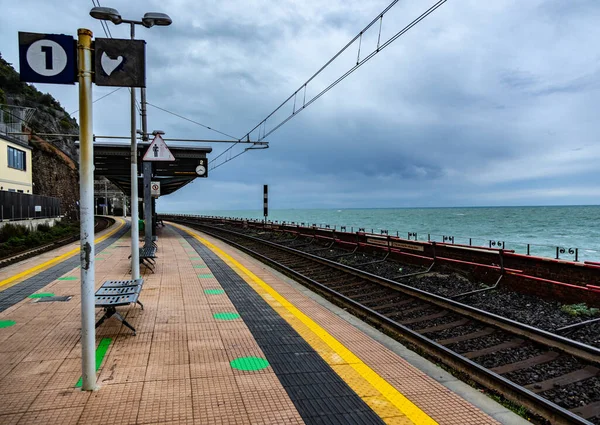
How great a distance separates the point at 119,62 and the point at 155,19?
5.48 m

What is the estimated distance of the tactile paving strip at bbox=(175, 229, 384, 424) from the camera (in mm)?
3789

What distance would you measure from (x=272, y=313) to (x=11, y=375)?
3813 mm

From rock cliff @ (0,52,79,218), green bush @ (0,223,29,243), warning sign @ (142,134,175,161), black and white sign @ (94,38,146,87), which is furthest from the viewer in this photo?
rock cliff @ (0,52,79,218)

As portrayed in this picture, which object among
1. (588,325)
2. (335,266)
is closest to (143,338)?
(588,325)

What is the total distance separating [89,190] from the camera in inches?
156

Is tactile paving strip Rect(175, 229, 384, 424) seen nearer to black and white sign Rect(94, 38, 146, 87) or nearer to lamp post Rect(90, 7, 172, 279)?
lamp post Rect(90, 7, 172, 279)

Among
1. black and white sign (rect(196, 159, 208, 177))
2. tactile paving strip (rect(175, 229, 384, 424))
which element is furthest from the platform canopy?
tactile paving strip (rect(175, 229, 384, 424))

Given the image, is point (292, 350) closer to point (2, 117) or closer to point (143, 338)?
point (143, 338)

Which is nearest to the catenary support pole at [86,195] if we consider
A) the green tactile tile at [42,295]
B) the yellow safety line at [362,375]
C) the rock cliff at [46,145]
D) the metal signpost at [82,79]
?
the metal signpost at [82,79]

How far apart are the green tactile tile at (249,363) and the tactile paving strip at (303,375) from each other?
0.11 meters

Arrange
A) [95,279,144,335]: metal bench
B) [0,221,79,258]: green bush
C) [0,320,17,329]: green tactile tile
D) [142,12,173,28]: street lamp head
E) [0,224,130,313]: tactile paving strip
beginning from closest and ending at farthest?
[95,279,144,335]: metal bench, [0,320,17,329]: green tactile tile, [0,224,130,313]: tactile paving strip, [142,12,173,28]: street lamp head, [0,221,79,258]: green bush

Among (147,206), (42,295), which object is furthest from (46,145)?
(42,295)

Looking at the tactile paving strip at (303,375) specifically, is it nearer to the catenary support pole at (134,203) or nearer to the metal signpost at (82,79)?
the metal signpost at (82,79)

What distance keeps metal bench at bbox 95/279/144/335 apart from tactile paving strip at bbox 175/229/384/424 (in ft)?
5.66
